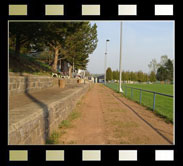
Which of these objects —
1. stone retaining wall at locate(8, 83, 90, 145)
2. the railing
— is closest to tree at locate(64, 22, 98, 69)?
the railing

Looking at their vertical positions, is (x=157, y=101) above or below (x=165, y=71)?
below

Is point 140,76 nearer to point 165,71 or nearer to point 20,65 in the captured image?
point 165,71

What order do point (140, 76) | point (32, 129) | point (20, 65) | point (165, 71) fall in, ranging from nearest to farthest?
1. point (32, 129)
2. point (20, 65)
3. point (140, 76)
4. point (165, 71)

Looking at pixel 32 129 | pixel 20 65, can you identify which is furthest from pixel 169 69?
pixel 32 129

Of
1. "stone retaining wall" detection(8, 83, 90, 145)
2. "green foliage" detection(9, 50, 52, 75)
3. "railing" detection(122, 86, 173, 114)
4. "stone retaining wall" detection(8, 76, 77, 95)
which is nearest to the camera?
"stone retaining wall" detection(8, 83, 90, 145)

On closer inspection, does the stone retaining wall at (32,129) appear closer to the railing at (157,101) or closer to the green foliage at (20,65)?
the railing at (157,101)

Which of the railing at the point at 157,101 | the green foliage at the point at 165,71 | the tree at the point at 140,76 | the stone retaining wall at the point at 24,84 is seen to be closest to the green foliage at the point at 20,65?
the stone retaining wall at the point at 24,84

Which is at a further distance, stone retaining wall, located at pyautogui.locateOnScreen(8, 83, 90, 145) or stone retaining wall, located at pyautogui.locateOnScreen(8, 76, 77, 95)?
stone retaining wall, located at pyautogui.locateOnScreen(8, 76, 77, 95)

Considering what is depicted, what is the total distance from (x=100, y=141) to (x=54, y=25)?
309 inches

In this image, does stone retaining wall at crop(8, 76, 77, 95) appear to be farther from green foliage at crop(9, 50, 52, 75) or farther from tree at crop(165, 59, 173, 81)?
tree at crop(165, 59, 173, 81)

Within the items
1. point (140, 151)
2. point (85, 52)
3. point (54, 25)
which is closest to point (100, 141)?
point (140, 151)

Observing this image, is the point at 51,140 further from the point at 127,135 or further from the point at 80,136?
the point at 127,135

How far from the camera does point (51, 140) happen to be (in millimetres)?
3393

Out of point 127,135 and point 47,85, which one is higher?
point 47,85
